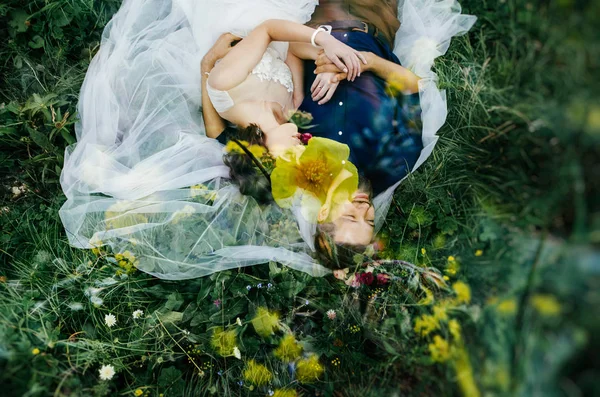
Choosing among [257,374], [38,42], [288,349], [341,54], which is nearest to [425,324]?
[288,349]

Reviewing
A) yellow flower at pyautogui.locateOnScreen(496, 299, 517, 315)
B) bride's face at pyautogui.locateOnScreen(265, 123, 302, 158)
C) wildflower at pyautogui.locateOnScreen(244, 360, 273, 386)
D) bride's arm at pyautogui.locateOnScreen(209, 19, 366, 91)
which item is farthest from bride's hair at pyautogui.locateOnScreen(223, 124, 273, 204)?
yellow flower at pyautogui.locateOnScreen(496, 299, 517, 315)

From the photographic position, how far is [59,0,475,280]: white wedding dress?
7.38 ft

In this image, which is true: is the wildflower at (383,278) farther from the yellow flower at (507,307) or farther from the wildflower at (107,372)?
the wildflower at (107,372)

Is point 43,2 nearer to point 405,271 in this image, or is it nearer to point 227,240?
point 227,240


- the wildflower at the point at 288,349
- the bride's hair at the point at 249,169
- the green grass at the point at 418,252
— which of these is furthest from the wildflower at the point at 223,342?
the bride's hair at the point at 249,169

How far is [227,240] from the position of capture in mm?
2268

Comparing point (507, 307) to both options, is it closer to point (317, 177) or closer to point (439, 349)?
point (439, 349)

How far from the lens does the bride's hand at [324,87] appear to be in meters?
2.22

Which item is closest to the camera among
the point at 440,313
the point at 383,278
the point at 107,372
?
the point at 440,313

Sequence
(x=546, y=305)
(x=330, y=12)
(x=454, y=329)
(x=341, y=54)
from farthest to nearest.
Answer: (x=330, y=12), (x=341, y=54), (x=454, y=329), (x=546, y=305)

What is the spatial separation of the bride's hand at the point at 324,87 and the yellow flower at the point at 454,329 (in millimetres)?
1109

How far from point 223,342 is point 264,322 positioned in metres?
0.22

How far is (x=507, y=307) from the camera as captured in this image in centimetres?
146

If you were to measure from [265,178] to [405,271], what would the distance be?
0.82m
